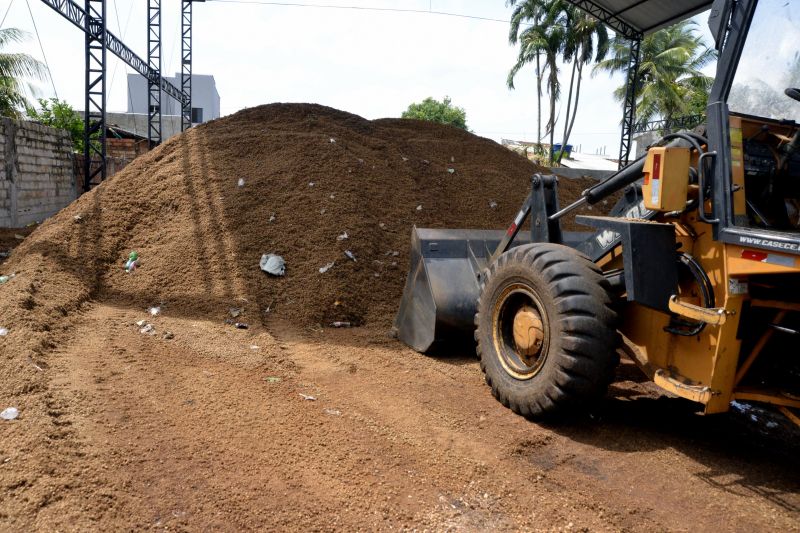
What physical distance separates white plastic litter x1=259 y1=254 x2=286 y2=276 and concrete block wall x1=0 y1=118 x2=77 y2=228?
7.85 m

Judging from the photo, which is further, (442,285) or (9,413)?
(442,285)

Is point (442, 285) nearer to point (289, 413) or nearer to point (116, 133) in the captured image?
point (289, 413)

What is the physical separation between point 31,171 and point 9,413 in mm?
11567

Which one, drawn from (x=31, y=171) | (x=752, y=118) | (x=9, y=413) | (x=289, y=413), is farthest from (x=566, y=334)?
(x=31, y=171)

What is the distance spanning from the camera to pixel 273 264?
7.27 meters

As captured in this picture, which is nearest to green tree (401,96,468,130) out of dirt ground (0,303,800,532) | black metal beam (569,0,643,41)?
black metal beam (569,0,643,41)

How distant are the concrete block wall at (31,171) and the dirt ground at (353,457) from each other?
9.30 metres

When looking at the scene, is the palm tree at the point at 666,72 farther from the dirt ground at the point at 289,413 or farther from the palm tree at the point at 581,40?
the dirt ground at the point at 289,413

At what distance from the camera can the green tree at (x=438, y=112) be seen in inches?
2078

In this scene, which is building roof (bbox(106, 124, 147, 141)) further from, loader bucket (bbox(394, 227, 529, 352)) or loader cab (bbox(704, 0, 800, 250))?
loader cab (bbox(704, 0, 800, 250))

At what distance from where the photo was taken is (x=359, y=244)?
7.57 m

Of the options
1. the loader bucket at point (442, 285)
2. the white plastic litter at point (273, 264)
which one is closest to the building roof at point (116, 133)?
the white plastic litter at point (273, 264)

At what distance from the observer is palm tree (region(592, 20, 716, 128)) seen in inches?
1029

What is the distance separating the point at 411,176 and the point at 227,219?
3050 mm
